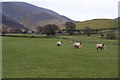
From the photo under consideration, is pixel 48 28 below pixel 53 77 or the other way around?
the other way around

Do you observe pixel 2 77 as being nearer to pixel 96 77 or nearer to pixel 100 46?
pixel 96 77

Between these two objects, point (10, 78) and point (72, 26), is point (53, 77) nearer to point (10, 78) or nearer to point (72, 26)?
point (10, 78)

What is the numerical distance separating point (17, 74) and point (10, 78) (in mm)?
1123

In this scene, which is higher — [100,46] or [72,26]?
[72,26]

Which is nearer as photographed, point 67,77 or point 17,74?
point 67,77

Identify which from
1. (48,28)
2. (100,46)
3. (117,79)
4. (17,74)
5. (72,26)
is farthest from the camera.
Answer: (72,26)

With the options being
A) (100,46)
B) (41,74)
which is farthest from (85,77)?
(100,46)

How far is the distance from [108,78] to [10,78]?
5460mm

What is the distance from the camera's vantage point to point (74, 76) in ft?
41.1

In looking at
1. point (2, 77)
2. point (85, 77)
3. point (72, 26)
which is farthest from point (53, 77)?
point (72, 26)

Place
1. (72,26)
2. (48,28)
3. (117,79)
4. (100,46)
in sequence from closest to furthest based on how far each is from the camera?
(117,79) → (100,46) → (48,28) → (72,26)

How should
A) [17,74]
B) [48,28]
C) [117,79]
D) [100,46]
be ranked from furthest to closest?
[48,28]
[100,46]
[17,74]
[117,79]

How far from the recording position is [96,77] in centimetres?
1227

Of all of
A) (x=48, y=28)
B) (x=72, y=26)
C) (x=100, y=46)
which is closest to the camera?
(x=100, y=46)
